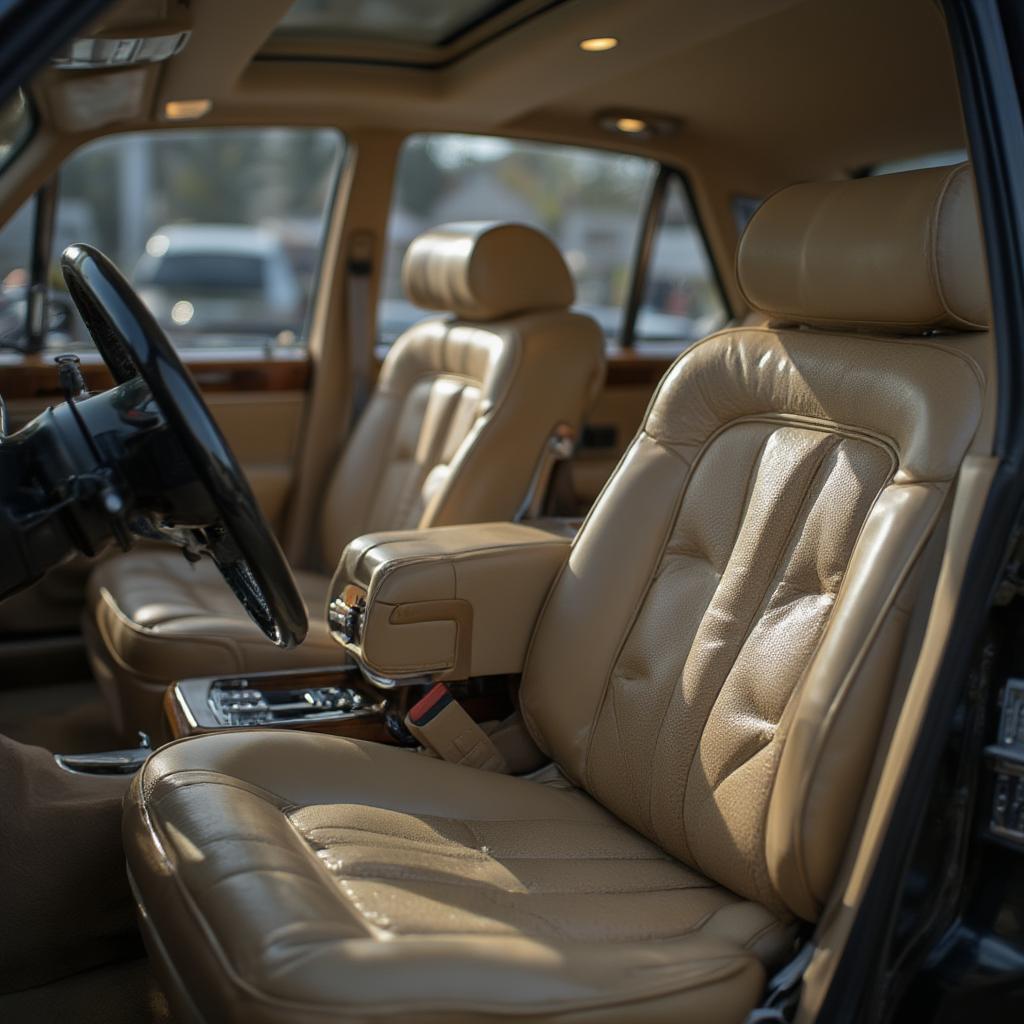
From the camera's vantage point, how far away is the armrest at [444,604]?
1.93 metres

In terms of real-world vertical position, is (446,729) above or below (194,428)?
below

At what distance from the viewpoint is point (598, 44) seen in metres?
2.49

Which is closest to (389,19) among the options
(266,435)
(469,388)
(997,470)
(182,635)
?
(469,388)

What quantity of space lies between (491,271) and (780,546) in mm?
1443

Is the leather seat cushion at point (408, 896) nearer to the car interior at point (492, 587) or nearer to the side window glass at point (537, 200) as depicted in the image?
the car interior at point (492, 587)

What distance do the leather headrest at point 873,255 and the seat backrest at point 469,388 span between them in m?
1.02

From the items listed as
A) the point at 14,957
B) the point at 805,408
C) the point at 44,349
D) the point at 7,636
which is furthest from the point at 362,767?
the point at 44,349

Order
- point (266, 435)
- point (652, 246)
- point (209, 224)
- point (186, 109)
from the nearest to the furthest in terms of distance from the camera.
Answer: point (186, 109) → point (266, 435) → point (652, 246) → point (209, 224)

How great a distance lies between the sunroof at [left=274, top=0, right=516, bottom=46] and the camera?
2549 millimetres

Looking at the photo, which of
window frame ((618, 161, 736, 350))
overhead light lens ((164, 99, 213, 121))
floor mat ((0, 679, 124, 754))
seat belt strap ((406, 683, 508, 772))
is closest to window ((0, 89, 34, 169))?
overhead light lens ((164, 99, 213, 121))

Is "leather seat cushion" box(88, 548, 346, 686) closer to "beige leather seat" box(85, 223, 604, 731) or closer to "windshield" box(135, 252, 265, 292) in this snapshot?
"beige leather seat" box(85, 223, 604, 731)

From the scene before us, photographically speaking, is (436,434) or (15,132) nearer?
(15,132)

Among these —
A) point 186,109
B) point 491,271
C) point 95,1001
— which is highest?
point 186,109

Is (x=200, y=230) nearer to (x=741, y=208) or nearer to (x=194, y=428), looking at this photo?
(x=741, y=208)
